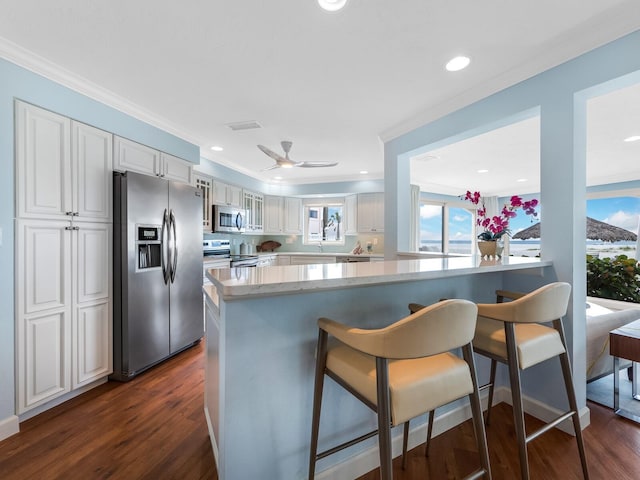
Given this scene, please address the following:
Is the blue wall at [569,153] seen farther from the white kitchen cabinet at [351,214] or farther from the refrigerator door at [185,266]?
the white kitchen cabinet at [351,214]

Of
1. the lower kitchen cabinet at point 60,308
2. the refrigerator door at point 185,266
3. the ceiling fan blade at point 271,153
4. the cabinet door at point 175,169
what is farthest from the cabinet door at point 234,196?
the lower kitchen cabinet at point 60,308

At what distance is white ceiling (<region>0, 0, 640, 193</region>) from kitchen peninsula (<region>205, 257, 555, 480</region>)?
1.43 meters

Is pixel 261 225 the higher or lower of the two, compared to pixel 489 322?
higher

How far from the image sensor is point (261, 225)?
6137 millimetres

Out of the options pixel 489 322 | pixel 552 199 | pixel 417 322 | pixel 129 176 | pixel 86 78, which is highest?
pixel 86 78

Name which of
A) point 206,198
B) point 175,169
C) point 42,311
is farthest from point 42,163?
point 206,198

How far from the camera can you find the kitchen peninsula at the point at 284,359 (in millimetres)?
1205

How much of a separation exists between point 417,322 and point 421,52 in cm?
188

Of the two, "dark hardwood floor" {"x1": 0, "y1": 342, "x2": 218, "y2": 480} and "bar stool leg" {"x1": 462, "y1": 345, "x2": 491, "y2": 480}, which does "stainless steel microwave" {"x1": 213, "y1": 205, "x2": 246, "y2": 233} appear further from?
"bar stool leg" {"x1": 462, "y1": 345, "x2": 491, "y2": 480}

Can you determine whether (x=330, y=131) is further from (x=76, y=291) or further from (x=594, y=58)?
(x=76, y=291)

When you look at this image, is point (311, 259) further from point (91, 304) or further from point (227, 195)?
point (91, 304)

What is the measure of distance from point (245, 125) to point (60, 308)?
7.72 feet

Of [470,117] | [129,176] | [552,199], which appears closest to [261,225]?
[129,176]

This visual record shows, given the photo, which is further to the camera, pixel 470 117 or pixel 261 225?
pixel 261 225
